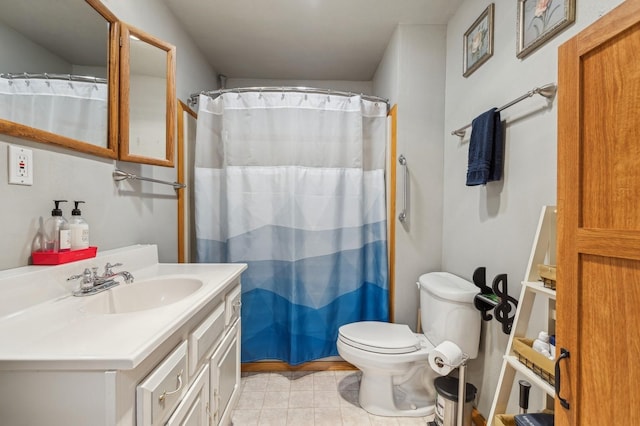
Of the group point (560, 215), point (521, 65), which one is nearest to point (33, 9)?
point (560, 215)

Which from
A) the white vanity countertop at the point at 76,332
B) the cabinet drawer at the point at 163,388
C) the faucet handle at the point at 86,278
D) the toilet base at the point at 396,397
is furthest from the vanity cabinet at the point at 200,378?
the toilet base at the point at 396,397

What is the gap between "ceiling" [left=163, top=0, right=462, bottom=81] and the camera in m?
1.83

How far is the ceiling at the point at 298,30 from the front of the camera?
1.83 metres

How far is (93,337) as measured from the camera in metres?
0.67

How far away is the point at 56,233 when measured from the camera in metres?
1.01

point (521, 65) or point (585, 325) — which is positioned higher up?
point (521, 65)

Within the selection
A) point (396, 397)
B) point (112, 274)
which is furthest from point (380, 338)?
point (112, 274)

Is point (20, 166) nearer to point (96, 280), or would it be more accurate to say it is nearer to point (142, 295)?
point (96, 280)

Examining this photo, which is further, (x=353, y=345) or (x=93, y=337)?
(x=353, y=345)

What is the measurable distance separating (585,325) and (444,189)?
137 centimetres

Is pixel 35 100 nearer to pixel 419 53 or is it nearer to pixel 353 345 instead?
pixel 353 345

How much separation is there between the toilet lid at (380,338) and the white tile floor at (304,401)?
0.43m

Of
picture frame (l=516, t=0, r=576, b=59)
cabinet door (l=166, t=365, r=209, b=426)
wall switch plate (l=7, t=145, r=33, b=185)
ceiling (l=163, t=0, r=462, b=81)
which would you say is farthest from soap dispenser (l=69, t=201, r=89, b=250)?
picture frame (l=516, t=0, r=576, b=59)

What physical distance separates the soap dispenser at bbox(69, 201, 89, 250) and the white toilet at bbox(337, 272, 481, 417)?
4.41 ft
